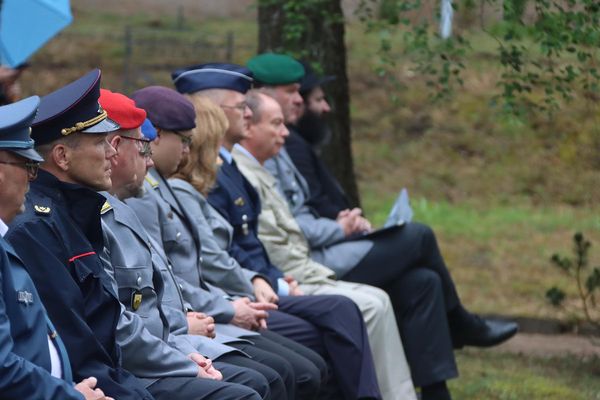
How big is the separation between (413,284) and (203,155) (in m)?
1.81

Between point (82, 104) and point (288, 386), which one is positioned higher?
point (82, 104)

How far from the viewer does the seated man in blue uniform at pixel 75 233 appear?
3.70 metres

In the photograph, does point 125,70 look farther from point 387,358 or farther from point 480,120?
point 387,358

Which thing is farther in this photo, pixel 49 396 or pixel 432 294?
pixel 432 294

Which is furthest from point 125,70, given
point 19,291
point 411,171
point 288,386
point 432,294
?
point 19,291

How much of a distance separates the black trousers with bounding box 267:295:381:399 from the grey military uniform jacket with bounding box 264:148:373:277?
92 cm

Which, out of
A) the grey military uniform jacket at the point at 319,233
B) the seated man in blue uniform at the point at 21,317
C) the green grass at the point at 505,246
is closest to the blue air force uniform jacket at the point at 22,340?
the seated man in blue uniform at the point at 21,317

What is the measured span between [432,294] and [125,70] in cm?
1049

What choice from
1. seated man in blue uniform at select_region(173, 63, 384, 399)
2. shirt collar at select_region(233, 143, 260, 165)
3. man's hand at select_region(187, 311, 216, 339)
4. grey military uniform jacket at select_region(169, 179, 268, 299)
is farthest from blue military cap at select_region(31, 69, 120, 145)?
shirt collar at select_region(233, 143, 260, 165)

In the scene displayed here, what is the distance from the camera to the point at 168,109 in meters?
5.10

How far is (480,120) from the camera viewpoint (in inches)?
648

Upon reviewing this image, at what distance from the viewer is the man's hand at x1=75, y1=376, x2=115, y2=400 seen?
3.60 meters

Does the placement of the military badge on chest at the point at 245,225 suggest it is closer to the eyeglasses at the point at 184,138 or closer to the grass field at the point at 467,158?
the eyeglasses at the point at 184,138

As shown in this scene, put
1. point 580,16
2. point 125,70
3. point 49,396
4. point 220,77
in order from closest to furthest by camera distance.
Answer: point 49,396 → point 220,77 → point 580,16 → point 125,70
